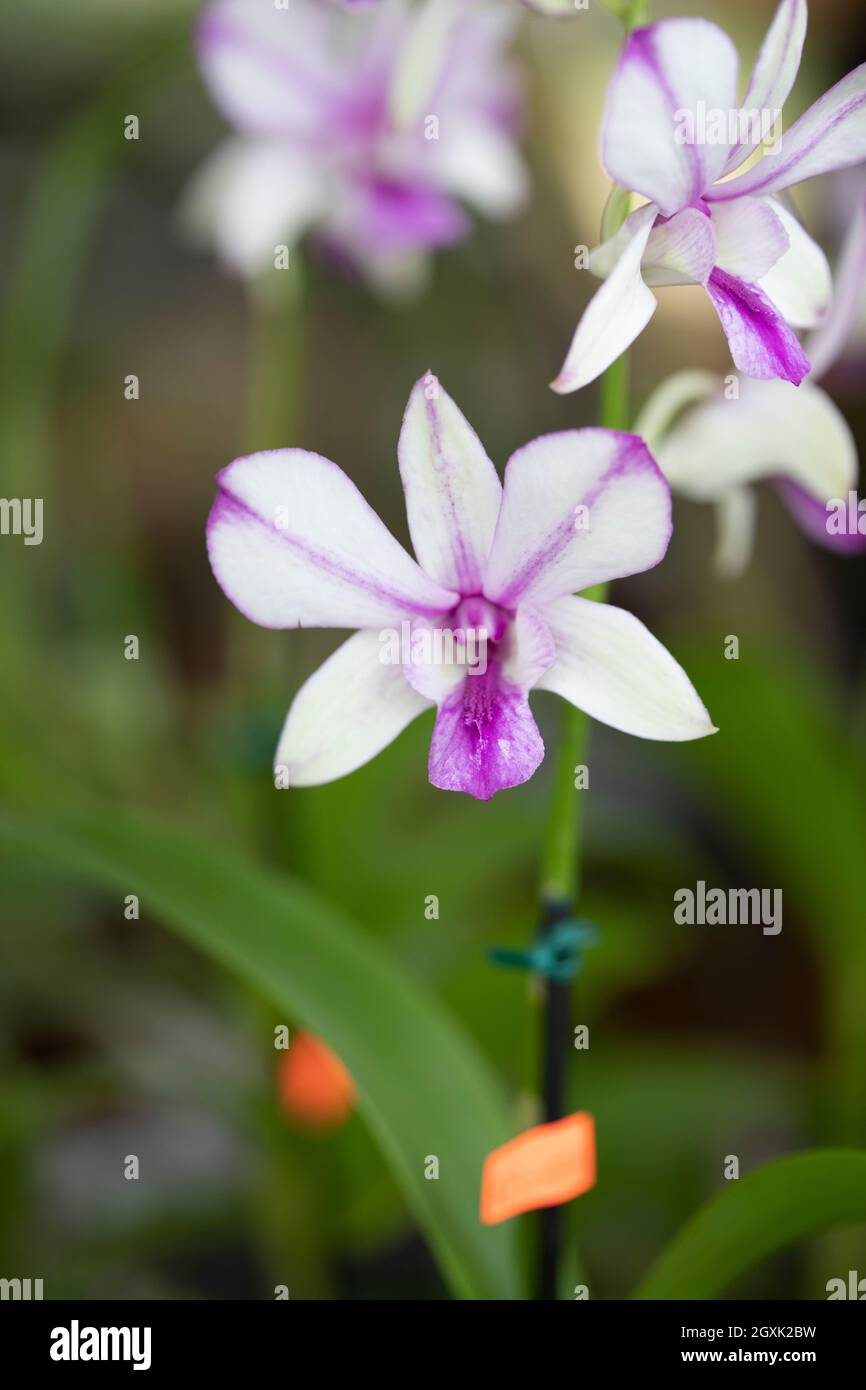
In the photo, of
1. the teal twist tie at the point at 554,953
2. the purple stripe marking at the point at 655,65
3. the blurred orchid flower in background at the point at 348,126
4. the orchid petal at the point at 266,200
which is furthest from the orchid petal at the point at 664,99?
the orchid petal at the point at 266,200

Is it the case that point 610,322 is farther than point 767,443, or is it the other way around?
point 767,443

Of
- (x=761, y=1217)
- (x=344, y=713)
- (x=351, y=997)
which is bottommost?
(x=761, y=1217)

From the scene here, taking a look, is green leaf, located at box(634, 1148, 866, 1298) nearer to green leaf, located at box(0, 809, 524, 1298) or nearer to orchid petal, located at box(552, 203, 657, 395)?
green leaf, located at box(0, 809, 524, 1298)

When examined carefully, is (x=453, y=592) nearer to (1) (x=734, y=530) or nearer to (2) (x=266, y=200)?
(1) (x=734, y=530)

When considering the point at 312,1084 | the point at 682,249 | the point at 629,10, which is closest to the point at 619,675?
the point at 682,249

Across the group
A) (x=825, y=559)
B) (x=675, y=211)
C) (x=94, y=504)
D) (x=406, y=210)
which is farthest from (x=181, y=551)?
(x=675, y=211)

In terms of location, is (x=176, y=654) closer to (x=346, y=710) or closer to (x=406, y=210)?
(x=406, y=210)

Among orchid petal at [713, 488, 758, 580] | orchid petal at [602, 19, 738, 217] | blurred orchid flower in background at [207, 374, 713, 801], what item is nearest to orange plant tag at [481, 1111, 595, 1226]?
blurred orchid flower in background at [207, 374, 713, 801]
